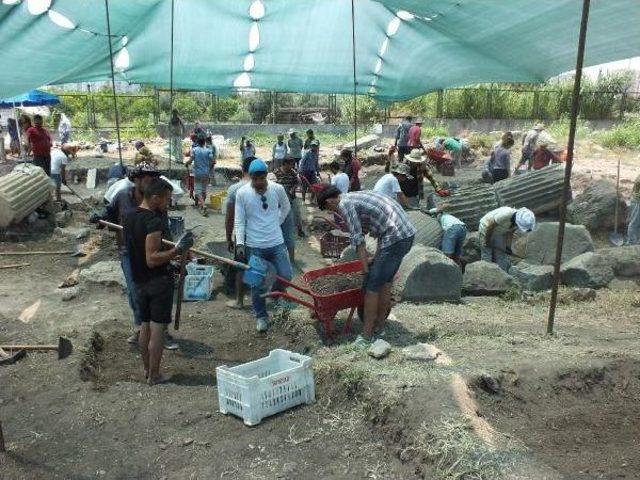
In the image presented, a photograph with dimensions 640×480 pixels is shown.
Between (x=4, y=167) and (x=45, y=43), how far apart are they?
9.58 m

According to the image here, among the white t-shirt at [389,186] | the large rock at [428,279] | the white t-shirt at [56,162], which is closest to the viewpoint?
the large rock at [428,279]

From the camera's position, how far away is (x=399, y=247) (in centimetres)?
512

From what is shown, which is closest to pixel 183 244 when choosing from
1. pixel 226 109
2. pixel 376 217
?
pixel 376 217

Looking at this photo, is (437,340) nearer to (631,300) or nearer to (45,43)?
(631,300)

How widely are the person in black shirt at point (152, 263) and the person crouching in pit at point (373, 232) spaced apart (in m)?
1.31

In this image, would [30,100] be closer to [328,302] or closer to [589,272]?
[328,302]

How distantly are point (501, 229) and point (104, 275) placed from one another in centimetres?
493

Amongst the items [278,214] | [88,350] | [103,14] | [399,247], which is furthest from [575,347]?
[103,14]

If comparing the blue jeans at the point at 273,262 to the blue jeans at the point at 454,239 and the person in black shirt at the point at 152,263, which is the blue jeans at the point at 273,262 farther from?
the blue jeans at the point at 454,239

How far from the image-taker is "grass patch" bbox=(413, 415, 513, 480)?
3289 mm

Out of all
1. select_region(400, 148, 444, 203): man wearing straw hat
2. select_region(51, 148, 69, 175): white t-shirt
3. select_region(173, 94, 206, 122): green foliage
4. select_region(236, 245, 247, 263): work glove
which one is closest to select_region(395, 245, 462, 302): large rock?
select_region(236, 245, 247, 263): work glove

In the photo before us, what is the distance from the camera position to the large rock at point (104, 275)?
24.2 feet

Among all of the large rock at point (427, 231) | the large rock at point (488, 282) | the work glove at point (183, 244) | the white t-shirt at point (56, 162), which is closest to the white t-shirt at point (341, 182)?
the large rock at point (427, 231)

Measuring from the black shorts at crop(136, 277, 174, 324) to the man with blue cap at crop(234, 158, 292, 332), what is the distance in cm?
119
